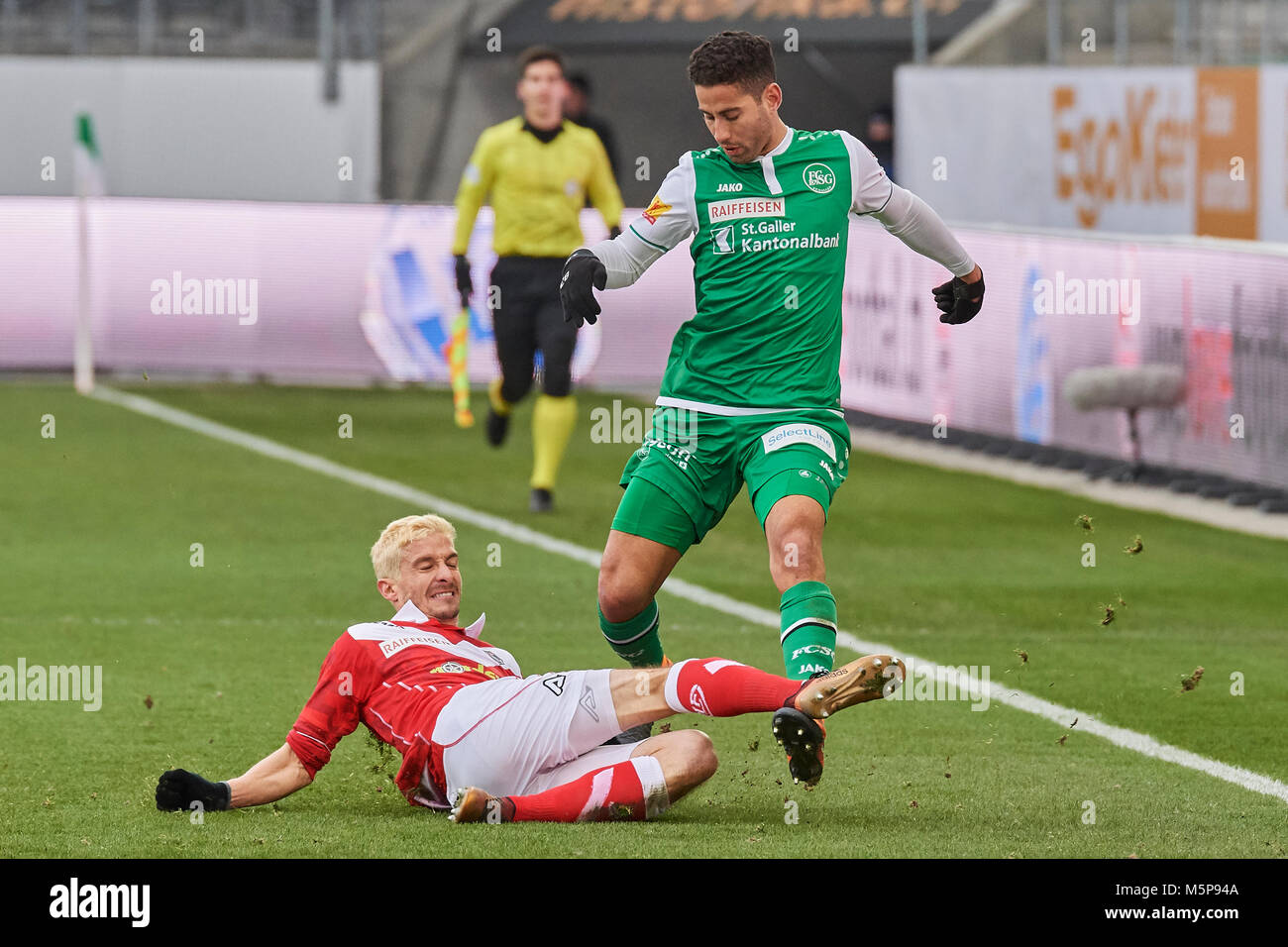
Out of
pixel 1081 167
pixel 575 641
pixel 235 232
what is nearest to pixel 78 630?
pixel 575 641

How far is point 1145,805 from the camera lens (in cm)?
658

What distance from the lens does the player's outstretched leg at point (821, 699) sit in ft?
18.5

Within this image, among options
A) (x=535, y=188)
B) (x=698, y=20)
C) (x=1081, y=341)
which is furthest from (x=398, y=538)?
(x=698, y=20)

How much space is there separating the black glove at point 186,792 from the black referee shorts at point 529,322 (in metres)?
7.09

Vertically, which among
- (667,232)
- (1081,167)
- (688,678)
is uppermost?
(1081,167)

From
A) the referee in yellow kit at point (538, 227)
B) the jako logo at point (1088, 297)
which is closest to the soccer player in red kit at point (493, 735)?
the referee in yellow kit at point (538, 227)

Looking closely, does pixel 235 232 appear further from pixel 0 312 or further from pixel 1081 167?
pixel 1081 167

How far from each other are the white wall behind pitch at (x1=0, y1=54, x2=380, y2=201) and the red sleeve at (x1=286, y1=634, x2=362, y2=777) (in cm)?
2101

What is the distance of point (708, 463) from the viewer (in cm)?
664

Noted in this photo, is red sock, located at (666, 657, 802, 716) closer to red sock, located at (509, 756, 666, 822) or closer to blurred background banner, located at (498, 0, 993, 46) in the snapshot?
red sock, located at (509, 756, 666, 822)

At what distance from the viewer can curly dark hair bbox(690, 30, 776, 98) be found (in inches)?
252

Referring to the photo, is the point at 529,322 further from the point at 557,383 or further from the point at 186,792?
the point at 186,792

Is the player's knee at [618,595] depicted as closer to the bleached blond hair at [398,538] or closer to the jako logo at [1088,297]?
the bleached blond hair at [398,538]
